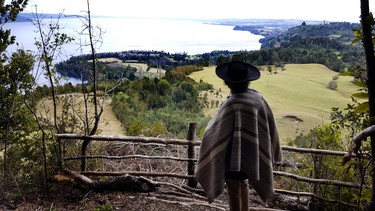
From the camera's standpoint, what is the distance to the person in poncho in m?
2.38

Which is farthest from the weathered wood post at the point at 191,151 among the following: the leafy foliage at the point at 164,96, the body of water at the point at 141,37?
the leafy foliage at the point at 164,96

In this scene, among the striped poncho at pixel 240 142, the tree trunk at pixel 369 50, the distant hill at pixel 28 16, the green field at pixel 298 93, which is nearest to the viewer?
the tree trunk at pixel 369 50

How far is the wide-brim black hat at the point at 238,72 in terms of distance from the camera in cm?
242

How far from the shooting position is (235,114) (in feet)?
7.81

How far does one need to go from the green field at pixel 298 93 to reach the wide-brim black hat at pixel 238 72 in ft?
29.7

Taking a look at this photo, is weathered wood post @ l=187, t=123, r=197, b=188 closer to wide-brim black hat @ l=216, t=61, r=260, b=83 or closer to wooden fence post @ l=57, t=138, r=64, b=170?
wooden fence post @ l=57, t=138, r=64, b=170

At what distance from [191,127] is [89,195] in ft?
4.30

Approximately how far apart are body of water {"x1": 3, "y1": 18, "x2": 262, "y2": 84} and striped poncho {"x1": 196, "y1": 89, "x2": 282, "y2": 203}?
6.62 feet

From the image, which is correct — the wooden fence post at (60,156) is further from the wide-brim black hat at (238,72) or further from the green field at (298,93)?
the green field at (298,93)

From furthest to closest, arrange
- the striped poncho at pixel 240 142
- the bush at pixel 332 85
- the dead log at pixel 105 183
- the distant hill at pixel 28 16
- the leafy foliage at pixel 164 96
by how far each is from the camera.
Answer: the bush at pixel 332 85 → the leafy foliage at pixel 164 96 → the dead log at pixel 105 183 → the distant hill at pixel 28 16 → the striped poncho at pixel 240 142

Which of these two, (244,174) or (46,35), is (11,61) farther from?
(244,174)

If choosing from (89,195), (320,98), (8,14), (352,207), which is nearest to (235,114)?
(352,207)

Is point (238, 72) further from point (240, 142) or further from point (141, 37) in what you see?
point (141, 37)

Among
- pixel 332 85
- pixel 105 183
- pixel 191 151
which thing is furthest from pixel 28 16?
pixel 332 85
